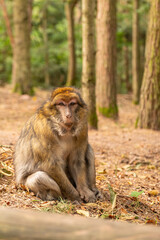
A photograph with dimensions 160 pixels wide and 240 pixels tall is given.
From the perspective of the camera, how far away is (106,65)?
12109 mm

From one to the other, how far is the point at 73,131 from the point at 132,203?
4.85ft

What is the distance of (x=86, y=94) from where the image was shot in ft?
30.5

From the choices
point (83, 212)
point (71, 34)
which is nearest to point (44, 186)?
point (83, 212)

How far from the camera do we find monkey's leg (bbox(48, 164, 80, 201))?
486 cm

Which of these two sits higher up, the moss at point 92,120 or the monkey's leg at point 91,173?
the monkey's leg at point 91,173

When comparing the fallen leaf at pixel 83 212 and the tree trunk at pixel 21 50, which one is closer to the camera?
the fallen leaf at pixel 83 212

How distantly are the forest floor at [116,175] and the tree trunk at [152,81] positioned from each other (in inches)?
17.4

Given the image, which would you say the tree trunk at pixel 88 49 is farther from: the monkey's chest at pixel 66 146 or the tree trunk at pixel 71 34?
the tree trunk at pixel 71 34

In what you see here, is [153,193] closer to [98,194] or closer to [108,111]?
[98,194]

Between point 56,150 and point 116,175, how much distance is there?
2149 mm

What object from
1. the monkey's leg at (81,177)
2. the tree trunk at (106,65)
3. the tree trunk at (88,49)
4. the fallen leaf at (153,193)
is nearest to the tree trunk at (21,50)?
the tree trunk at (106,65)

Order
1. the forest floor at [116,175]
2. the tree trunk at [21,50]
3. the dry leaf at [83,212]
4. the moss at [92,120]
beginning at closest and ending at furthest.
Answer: the dry leaf at [83,212], the forest floor at [116,175], the moss at [92,120], the tree trunk at [21,50]

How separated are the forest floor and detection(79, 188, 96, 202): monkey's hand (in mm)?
107

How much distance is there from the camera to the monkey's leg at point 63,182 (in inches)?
191
